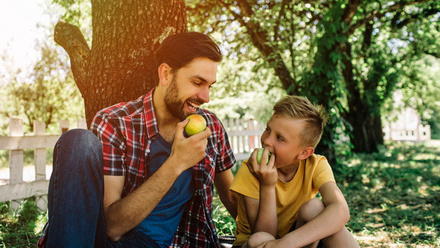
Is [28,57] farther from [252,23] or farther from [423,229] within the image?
[423,229]

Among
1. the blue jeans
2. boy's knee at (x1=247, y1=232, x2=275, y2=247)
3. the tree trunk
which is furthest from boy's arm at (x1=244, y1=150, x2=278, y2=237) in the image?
the tree trunk

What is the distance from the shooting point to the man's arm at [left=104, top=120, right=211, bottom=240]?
1.76m

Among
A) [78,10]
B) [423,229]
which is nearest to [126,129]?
[423,229]

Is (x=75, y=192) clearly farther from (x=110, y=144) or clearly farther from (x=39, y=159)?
(x=39, y=159)

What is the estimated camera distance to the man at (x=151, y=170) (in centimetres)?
157

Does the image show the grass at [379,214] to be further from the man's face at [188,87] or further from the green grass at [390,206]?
the man's face at [188,87]

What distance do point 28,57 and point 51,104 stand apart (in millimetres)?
2528

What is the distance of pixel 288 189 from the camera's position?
234cm

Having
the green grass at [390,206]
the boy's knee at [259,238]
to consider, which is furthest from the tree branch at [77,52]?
the green grass at [390,206]

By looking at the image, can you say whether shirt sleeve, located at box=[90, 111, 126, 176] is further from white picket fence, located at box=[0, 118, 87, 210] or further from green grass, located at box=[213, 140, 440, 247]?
white picket fence, located at box=[0, 118, 87, 210]

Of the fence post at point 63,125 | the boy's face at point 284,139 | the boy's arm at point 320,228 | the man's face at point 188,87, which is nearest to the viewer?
the boy's arm at point 320,228

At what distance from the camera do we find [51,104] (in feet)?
53.7

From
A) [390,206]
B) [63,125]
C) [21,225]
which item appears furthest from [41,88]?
[390,206]

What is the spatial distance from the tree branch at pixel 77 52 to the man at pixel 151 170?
82cm
